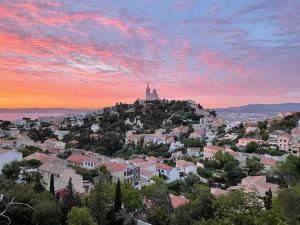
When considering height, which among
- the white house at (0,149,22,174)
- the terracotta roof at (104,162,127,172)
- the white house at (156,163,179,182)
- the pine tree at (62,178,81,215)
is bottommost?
the white house at (156,163,179,182)

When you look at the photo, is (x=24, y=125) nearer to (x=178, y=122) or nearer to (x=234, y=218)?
(x=178, y=122)

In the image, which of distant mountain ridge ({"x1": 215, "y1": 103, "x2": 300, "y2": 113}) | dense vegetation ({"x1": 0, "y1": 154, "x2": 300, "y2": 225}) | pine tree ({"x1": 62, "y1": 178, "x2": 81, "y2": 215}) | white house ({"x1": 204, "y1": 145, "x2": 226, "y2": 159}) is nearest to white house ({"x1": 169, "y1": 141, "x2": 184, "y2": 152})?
white house ({"x1": 204, "y1": 145, "x2": 226, "y2": 159})

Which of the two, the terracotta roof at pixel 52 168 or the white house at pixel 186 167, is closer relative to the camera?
the terracotta roof at pixel 52 168

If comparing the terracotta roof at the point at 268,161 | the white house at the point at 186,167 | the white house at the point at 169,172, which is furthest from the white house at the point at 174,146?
the white house at the point at 169,172

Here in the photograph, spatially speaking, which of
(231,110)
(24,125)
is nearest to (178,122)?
(24,125)

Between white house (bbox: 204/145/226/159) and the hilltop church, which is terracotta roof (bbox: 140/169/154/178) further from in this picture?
the hilltop church

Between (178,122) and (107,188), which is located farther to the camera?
(178,122)

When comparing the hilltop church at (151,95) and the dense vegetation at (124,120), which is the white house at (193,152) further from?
the hilltop church at (151,95)

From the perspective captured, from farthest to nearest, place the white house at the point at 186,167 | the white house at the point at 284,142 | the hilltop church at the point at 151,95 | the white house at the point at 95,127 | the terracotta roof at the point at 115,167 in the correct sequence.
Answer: the hilltop church at the point at 151,95, the white house at the point at 95,127, the white house at the point at 284,142, the white house at the point at 186,167, the terracotta roof at the point at 115,167
